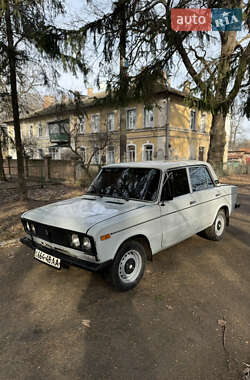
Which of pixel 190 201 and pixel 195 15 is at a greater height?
pixel 195 15

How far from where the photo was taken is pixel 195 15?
744 cm

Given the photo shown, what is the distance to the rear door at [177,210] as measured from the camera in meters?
3.68

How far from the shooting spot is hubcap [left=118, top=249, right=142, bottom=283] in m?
3.20

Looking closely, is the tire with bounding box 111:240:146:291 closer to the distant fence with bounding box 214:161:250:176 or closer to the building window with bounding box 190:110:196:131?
the distant fence with bounding box 214:161:250:176

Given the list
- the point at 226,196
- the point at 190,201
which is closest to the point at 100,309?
the point at 190,201

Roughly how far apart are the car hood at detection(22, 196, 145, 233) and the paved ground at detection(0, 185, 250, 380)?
41.8 inches

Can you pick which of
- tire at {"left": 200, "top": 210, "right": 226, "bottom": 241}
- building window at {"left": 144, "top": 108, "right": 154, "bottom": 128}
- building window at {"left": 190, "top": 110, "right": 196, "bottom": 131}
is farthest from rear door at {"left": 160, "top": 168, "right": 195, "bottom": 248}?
building window at {"left": 190, "top": 110, "right": 196, "bottom": 131}

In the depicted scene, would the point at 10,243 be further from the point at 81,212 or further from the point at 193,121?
the point at 193,121

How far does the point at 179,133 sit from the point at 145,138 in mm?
3626

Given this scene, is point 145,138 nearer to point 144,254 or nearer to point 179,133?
point 179,133

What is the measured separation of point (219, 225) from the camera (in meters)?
5.23

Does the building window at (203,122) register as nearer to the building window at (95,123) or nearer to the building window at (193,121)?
the building window at (193,121)

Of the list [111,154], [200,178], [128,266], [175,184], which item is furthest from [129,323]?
[111,154]

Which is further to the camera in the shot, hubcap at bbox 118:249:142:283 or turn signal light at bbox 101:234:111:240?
hubcap at bbox 118:249:142:283
